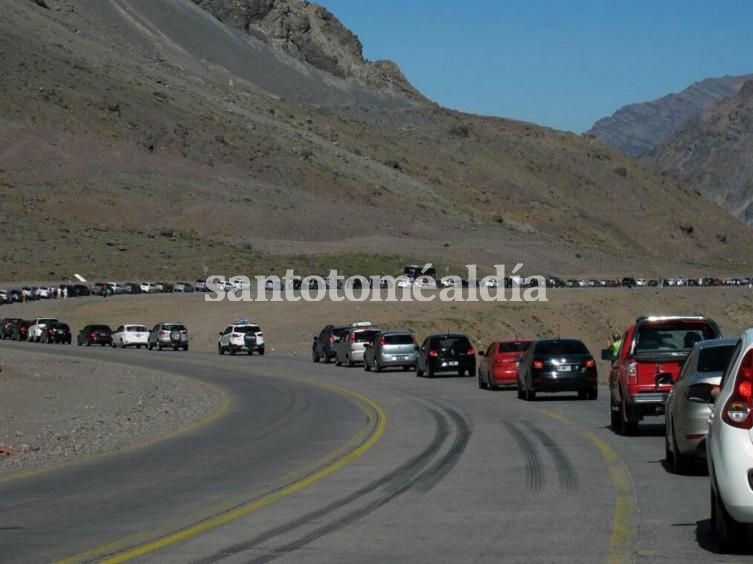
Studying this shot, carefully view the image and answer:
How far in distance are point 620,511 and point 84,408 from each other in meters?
20.4

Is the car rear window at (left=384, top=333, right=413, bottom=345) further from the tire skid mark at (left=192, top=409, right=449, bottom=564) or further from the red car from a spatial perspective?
the tire skid mark at (left=192, top=409, right=449, bottom=564)

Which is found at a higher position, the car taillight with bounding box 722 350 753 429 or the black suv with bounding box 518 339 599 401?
the black suv with bounding box 518 339 599 401

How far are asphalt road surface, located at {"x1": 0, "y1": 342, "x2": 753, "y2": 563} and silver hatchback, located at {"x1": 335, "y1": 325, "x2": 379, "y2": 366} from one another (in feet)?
76.1

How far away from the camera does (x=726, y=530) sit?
10422 millimetres

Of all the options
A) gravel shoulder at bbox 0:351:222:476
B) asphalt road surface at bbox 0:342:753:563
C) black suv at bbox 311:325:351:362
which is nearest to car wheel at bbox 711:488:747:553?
asphalt road surface at bbox 0:342:753:563

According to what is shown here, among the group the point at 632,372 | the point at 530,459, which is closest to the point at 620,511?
the point at 530,459

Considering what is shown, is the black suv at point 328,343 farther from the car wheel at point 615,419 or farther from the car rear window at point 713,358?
the car rear window at point 713,358

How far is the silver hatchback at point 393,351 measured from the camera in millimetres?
47312

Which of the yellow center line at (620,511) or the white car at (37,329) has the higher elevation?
the white car at (37,329)

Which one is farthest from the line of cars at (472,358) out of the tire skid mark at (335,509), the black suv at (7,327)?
the black suv at (7,327)

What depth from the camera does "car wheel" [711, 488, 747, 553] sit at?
1036 centimetres

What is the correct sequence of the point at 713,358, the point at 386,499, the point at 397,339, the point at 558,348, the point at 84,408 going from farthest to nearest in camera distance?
the point at 397,339, the point at 84,408, the point at 558,348, the point at 713,358, the point at 386,499

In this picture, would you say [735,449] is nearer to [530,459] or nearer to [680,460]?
[680,460]

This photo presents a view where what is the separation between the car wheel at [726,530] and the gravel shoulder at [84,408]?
10530 mm
